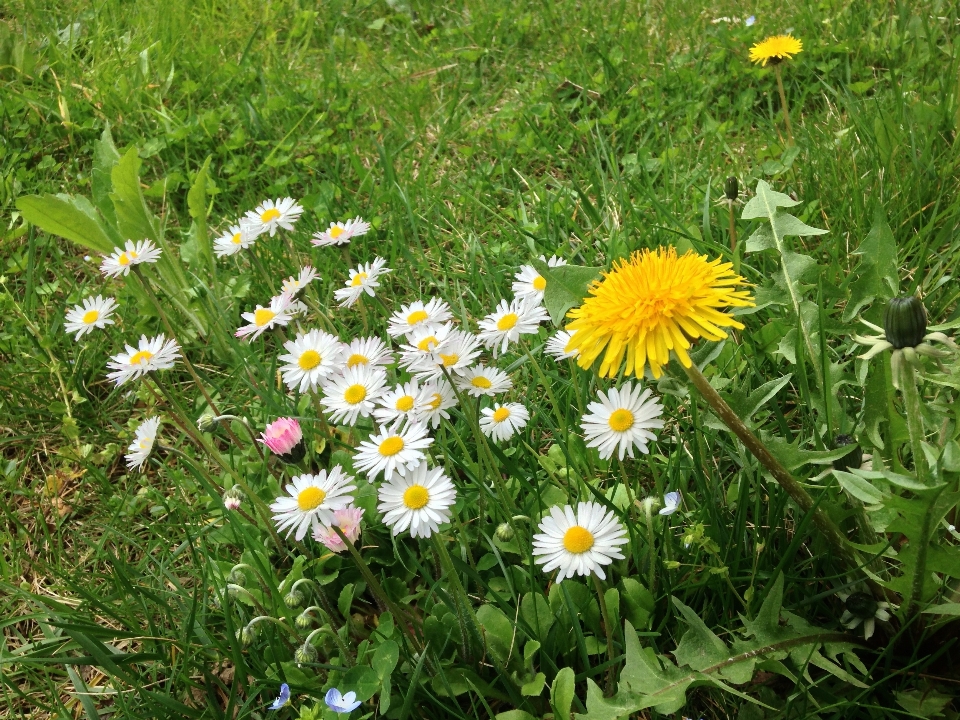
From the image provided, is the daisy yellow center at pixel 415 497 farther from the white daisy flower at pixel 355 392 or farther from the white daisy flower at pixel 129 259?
the white daisy flower at pixel 129 259

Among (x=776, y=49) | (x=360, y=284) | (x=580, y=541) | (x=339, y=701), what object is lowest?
(x=339, y=701)

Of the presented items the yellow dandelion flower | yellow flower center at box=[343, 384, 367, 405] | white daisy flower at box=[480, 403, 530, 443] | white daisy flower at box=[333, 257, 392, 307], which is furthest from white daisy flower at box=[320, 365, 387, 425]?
the yellow dandelion flower

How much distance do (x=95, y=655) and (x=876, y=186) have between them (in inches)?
81.1

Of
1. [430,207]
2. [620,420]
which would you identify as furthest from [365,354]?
[430,207]

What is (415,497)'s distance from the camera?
1.15 meters

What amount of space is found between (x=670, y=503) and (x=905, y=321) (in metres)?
0.51

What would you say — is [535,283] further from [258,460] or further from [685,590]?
[258,460]

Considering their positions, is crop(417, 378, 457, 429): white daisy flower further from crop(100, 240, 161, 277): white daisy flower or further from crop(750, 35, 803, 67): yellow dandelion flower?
crop(750, 35, 803, 67): yellow dandelion flower

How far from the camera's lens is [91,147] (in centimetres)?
312

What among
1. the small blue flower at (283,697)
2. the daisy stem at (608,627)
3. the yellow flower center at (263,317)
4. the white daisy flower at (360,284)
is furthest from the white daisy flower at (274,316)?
the daisy stem at (608,627)

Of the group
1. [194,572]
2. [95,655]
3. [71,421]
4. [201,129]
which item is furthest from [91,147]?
[95,655]

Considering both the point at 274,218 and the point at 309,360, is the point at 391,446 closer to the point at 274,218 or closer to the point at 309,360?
the point at 309,360

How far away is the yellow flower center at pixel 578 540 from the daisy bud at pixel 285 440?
0.50 m

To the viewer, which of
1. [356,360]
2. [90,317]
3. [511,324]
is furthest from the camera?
[90,317]
